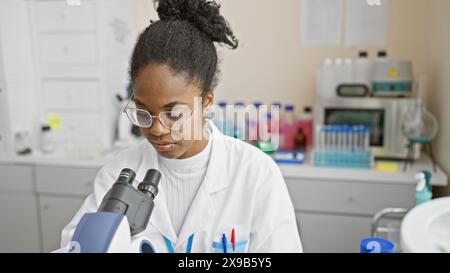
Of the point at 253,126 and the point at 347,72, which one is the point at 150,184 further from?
the point at 347,72

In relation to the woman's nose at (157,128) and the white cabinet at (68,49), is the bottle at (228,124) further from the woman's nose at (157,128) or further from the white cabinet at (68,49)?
the white cabinet at (68,49)

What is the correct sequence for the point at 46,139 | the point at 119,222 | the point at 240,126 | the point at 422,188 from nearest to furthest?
the point at 119,222, the point at 240,126, the point at 422,188, the point at 46,139

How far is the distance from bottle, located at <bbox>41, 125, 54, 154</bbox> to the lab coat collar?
1.03 m

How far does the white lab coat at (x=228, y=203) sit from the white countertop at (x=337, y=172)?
30.6 inches

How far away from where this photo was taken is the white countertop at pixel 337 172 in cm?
145

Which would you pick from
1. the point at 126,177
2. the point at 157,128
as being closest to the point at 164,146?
the point at 157,128

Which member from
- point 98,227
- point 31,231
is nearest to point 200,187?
point 98,227

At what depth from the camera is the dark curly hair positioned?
2.06 feet

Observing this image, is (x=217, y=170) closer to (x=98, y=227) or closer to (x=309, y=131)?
(x=98, y=227)

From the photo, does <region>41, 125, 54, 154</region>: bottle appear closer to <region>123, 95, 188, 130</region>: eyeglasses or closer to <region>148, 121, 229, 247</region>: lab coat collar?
<region>148, 121, 229, 247</region>: lab coat collar

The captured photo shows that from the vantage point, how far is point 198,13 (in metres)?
0.65

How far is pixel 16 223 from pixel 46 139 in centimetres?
75

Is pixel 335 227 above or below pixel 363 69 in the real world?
below

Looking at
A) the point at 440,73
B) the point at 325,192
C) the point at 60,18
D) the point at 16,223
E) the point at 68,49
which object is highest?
the point at 60,18
